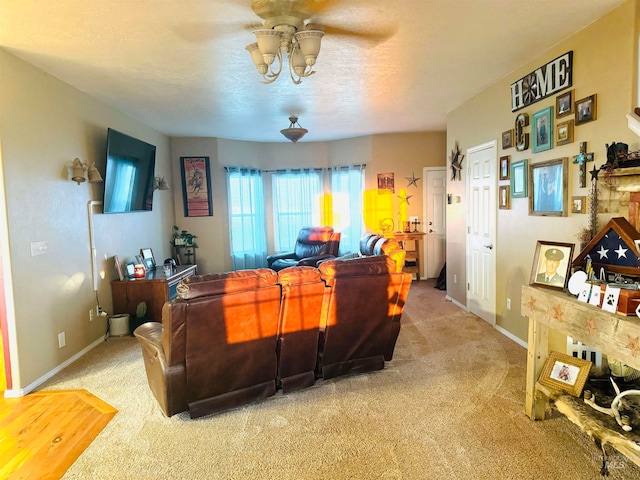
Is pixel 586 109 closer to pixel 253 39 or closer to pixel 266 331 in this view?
pixel 253 39

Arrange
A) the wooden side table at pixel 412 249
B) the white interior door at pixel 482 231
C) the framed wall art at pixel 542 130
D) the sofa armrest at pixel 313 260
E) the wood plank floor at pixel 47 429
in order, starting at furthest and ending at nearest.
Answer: the wooden side table at pixel 412 249
the sofa armrest at pixel 313 260
the white interior door at pixel 482 231
the framed wall art at pixel 542 130
the wood plank floor at pixel 47 429

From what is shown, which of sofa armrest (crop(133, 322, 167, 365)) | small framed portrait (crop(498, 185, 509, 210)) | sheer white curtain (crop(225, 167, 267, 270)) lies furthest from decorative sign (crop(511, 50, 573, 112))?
sheer white curtain (crop(225, 167, 267, 270))

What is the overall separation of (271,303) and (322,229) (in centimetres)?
408

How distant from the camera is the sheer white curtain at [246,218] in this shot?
275 inches

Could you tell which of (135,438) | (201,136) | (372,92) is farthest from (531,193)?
(201,136)

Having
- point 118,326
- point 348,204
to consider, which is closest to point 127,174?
point 118,326

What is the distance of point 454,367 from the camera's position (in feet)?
10.5

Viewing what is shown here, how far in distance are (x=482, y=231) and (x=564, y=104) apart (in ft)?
5.73

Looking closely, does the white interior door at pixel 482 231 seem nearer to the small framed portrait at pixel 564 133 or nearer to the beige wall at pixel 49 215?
the small framed portrait at pixel 564 133

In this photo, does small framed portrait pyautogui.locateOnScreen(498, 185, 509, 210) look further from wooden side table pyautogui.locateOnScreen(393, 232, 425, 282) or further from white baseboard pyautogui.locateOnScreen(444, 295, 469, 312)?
wooden side table pyautogui.locateOnScreen(393, 232, 425, 282)

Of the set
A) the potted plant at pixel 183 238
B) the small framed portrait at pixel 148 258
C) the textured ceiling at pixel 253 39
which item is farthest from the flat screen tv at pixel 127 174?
the potted plant at pixel 183 238

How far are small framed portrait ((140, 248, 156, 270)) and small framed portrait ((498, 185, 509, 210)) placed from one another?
4.42 m

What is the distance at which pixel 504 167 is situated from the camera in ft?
12.8

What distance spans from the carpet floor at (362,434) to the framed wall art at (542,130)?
6.17 ft
